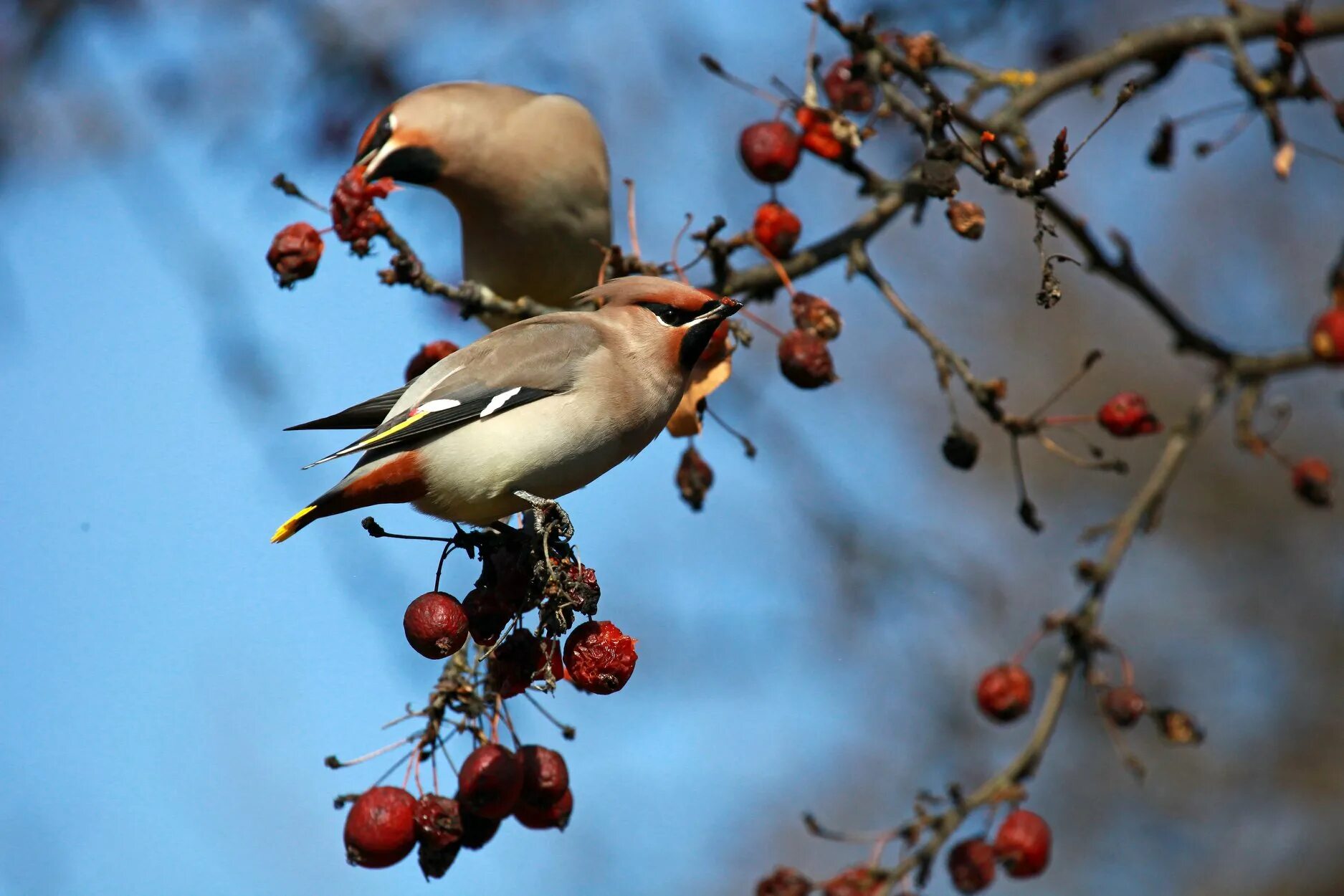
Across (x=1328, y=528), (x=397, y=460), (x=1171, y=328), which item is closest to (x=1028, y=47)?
(x=1171, y=328)

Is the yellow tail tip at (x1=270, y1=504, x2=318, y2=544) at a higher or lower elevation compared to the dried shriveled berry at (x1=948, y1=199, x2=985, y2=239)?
lower

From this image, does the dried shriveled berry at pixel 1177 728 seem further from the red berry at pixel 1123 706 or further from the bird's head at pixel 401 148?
the bird's head at pixel 401 148

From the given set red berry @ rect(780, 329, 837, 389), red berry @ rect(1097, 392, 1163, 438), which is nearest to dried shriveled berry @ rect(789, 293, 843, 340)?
red berry @ rect(780, 329, 837, 389)

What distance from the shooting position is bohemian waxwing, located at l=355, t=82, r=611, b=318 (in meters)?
3.95

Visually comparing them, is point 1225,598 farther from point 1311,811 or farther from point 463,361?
point 463,361

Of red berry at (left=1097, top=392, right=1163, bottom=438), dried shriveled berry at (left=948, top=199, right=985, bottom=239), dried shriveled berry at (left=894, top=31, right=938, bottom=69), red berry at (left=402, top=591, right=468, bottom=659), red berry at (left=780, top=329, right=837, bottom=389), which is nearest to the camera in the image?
red berry at (left=402, top=591, right=468, bottom=659)

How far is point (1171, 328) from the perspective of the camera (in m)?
3.78

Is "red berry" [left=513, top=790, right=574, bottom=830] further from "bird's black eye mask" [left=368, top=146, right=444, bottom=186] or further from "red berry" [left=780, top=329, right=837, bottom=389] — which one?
"bird's black eye mask" [left=368, top=146, right=444, bottom=186]

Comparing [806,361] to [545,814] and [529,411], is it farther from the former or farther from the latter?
[545,814]

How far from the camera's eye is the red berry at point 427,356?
3.28m

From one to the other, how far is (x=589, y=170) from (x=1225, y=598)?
5.29 metres

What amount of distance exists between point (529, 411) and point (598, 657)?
51 centimetres

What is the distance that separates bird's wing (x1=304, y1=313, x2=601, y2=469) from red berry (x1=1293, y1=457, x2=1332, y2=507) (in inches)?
70.9

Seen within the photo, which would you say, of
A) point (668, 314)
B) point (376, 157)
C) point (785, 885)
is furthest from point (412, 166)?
point (785, 885)
